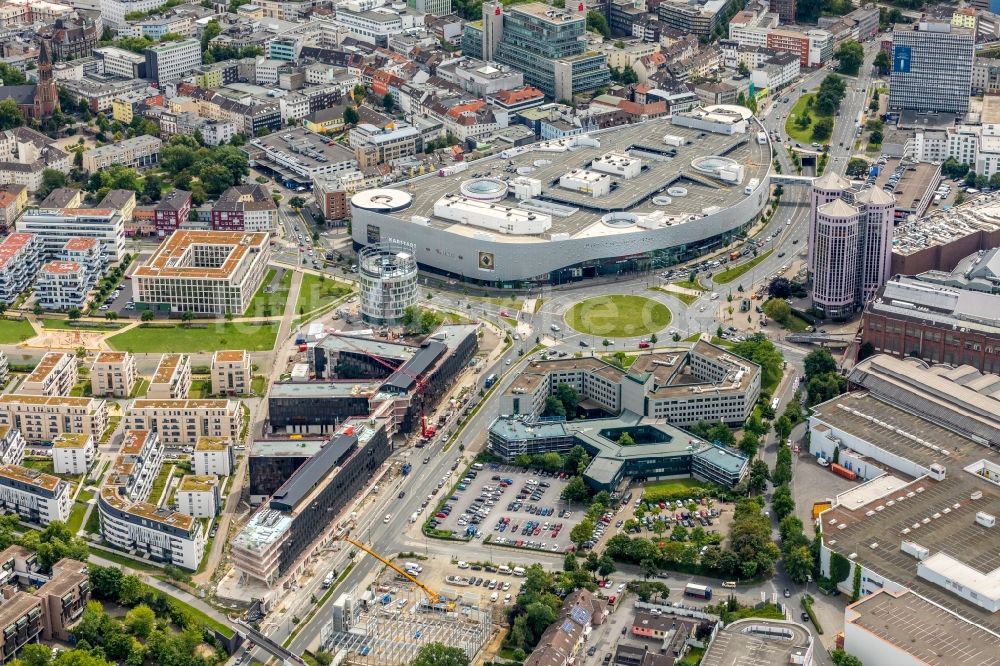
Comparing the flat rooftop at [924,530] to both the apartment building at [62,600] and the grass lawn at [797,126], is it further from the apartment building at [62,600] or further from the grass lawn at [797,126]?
the grass lawn at [797,126]

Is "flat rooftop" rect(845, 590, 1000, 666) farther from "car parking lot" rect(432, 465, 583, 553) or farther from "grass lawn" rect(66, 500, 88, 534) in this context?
"grass lawn" rect(66, 500, 88, 534)

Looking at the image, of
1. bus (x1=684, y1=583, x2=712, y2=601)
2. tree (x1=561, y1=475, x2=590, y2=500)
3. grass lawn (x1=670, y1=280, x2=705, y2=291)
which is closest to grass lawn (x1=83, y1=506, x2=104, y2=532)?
tree (x1=561, y1=475, x2=590, y2=500)

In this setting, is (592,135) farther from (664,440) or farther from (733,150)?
(664,440)

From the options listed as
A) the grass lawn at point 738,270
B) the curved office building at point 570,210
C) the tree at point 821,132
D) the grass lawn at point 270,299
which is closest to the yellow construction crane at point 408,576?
the grass lawn at point 270,299

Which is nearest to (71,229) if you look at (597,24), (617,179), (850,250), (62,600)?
(617,179)

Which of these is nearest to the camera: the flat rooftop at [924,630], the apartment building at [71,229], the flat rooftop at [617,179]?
the flat rooftop at [924,630]

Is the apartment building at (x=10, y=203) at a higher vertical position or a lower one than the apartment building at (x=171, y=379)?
higher
